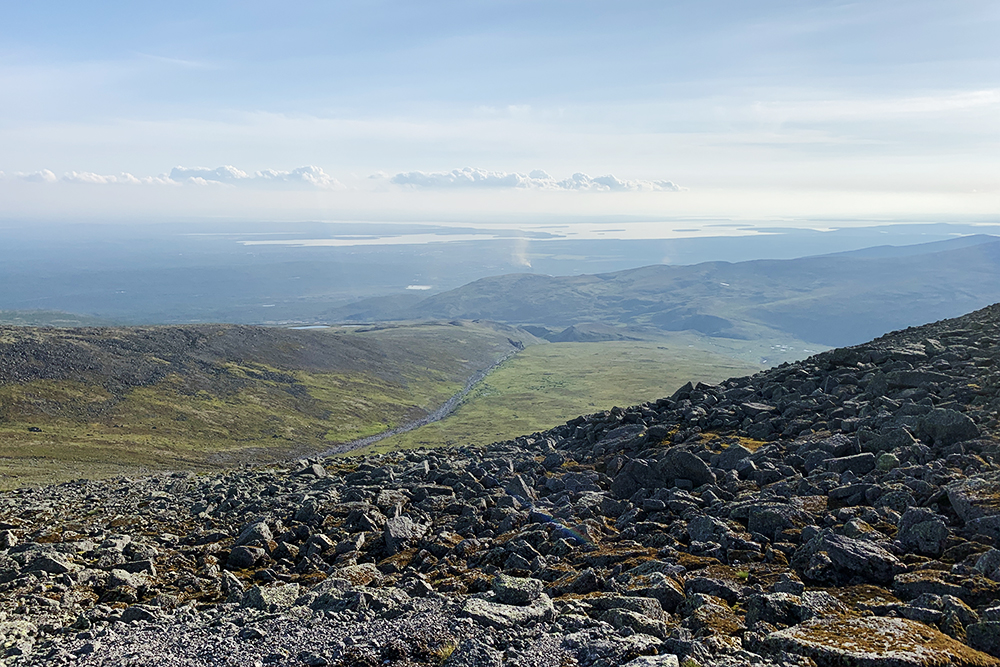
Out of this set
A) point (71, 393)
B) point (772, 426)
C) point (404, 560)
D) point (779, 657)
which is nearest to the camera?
point (779, 657)

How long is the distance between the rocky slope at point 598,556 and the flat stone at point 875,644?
65 millimetres

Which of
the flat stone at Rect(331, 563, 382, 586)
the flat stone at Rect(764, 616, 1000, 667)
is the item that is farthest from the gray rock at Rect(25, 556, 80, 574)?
the flat stone at Rect(764, 616, 1000, 667)

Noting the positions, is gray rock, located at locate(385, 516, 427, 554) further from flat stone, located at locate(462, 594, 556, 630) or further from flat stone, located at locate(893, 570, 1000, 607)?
flat stone, located at locate(893, 570, 1000, 607)

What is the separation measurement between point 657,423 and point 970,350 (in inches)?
909

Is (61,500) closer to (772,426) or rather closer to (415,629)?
(415,629)

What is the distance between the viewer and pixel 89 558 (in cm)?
2708

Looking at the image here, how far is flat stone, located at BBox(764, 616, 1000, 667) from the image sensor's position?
46.8ft

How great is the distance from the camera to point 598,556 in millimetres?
23969

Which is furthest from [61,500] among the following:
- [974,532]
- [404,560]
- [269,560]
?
[974,532]

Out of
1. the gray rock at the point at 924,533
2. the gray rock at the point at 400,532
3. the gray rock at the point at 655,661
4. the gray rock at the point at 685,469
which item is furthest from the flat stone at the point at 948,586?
the gray rock at the point at 400,532

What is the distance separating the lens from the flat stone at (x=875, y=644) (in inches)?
561

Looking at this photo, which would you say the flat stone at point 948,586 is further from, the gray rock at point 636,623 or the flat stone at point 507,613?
the flat stone at point 507,613

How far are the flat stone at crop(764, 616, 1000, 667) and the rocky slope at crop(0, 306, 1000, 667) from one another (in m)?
0.06

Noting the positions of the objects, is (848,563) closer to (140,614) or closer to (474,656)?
(474,656)
